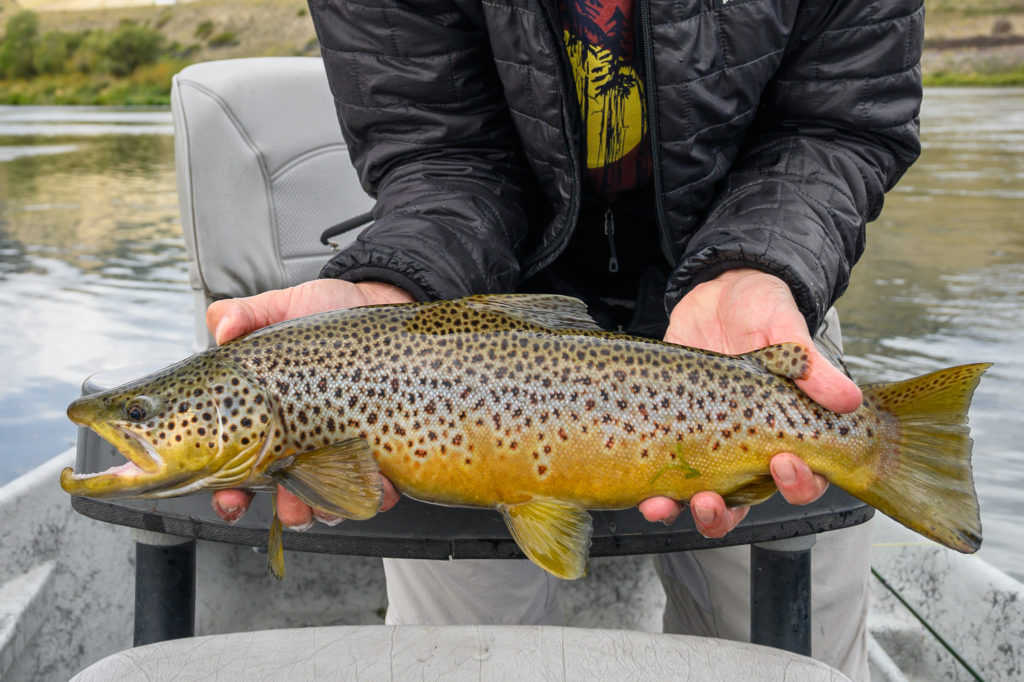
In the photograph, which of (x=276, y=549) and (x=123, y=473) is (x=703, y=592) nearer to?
(x=276, y=549)

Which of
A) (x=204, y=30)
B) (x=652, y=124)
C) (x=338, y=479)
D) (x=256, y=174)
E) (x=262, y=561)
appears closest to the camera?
(x=338, y=479)

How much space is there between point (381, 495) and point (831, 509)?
2.60 feet

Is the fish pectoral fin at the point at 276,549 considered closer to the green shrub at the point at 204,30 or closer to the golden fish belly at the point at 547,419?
the golden fish belly at the point at 547,419

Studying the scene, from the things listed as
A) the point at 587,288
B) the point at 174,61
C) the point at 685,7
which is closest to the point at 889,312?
the point at 587,288

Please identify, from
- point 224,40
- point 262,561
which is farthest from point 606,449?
point 224,40

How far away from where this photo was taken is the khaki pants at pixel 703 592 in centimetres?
219

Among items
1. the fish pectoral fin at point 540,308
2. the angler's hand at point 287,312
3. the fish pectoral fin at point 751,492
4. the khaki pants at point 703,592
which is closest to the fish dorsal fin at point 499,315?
the fish pectoral fin at point 540,308

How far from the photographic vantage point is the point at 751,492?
1.63 meters

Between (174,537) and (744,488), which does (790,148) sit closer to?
(744,488)

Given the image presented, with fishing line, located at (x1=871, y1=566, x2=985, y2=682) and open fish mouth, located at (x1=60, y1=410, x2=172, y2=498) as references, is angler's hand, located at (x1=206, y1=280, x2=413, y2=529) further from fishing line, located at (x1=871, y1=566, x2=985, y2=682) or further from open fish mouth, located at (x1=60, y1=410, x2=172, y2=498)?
fishing line, located at (x1=871, y1=566, x2=985, y2=682)

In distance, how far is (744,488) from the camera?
64.3 inches

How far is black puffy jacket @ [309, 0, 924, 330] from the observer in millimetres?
2000

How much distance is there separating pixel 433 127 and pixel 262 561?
146 cm

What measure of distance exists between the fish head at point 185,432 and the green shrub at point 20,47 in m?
62.2
